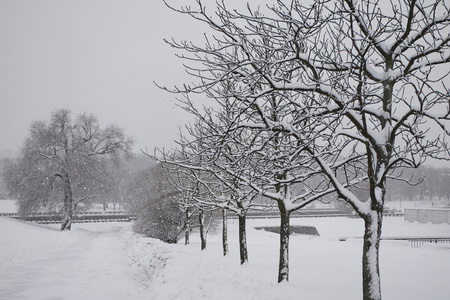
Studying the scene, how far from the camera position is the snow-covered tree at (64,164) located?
3369 cm

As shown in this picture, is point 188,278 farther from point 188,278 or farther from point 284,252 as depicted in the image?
point 284,252

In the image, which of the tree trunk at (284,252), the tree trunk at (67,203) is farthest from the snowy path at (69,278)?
the tree trunk at (67,203)

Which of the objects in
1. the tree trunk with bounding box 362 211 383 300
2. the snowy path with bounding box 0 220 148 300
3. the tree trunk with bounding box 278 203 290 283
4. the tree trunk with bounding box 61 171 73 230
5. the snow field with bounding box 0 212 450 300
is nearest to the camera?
the tree trunk with bounding box 362 211 383 300

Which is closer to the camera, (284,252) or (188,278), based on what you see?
(188,278)

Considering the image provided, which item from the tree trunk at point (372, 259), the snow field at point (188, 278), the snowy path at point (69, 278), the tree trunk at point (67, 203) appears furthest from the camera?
the tree trunk at point (67, 203)

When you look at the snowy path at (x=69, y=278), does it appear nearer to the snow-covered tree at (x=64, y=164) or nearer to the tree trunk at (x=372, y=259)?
the tree trunk at (x=372, y=259)

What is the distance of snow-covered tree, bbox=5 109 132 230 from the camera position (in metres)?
33.7

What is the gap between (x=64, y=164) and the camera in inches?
1347

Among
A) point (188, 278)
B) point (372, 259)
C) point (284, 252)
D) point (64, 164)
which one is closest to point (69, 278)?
point (188, 278)

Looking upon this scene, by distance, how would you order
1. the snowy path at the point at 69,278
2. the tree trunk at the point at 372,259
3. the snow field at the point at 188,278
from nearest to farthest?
the tree trunk at the point at 372,259 < the snow field at the point at 188,278 < the snowy path at the point at 69,278

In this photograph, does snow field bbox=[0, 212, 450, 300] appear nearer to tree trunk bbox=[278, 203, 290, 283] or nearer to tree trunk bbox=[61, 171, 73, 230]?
tree trunk bbox=[278, 203, 290, 283]

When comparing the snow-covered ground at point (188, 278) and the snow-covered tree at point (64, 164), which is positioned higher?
the snow-covered tree at point (64, 164)

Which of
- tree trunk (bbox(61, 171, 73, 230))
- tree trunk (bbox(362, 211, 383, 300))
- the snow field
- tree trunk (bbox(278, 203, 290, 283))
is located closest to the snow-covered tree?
tree trunk (bbox(61, 171, 73, 230))

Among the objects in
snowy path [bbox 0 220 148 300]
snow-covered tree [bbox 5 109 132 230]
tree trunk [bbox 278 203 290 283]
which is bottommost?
snowy path [bbox 0 220 148 300]
